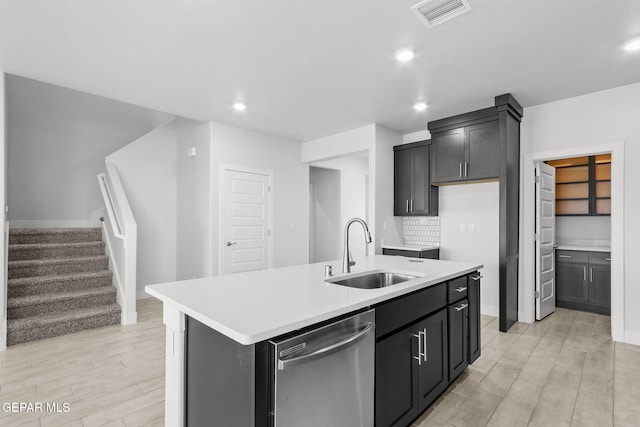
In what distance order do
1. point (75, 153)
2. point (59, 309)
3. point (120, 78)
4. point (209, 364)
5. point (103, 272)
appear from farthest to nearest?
1. point (75, 153)
2. point (103, 272)
3. point (59, 309)
4. point (120, 78)
5. point (209, 364)

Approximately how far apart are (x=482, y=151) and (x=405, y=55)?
179 cm

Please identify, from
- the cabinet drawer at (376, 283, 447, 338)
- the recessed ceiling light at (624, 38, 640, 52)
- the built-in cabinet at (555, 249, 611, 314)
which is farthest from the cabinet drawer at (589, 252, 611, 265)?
the cabinet drawer at (376, 283, 447, 338)

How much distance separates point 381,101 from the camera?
385cm

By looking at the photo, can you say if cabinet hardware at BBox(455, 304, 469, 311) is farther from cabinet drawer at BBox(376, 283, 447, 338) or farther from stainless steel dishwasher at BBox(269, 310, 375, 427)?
stainless steel dishwasher at BBox(269, 310, 375, 427)

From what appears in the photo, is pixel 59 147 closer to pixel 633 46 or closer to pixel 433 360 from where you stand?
pixel 433 360

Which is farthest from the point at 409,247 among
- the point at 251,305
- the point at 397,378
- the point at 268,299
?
the point at 251,305

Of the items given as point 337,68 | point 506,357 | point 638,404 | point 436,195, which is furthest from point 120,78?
point 638,404

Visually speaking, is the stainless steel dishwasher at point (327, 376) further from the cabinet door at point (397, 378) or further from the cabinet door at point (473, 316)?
the cabinet door at point (473, 316)

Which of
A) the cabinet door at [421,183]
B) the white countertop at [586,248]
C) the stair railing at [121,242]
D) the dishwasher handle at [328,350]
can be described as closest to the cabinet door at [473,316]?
the dishwasher handle at [328,350]

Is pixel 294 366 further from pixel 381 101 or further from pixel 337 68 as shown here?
pixel 381 101

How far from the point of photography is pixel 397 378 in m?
1.74

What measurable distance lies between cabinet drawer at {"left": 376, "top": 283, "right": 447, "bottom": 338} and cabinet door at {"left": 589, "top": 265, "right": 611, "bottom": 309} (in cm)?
338

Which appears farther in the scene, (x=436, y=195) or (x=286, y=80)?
(x=436, y=195)

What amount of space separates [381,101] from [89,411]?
12.6 feet
